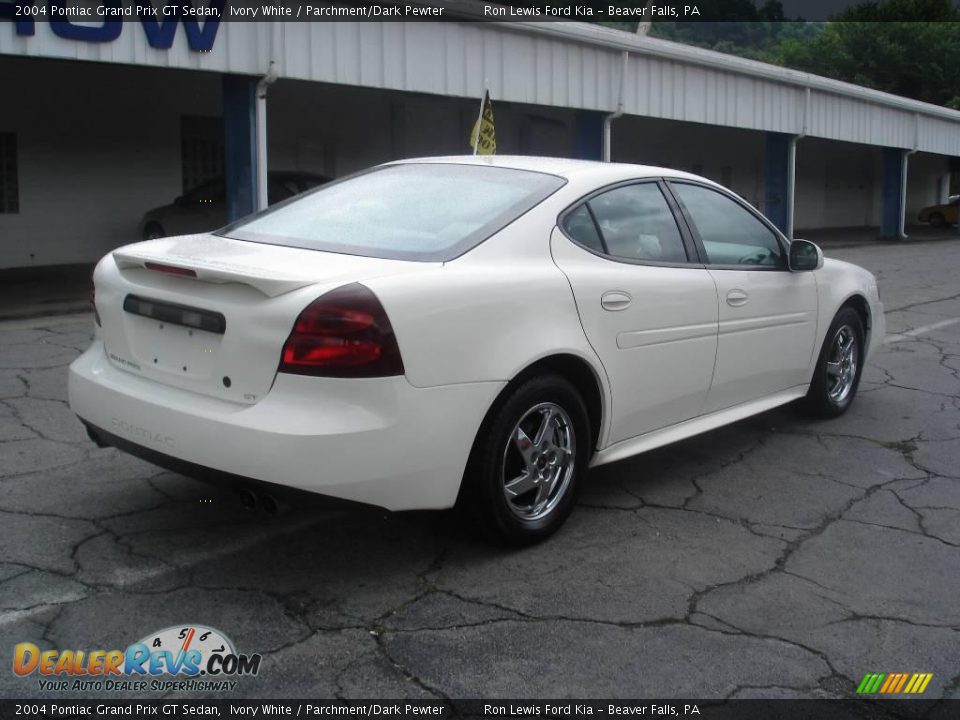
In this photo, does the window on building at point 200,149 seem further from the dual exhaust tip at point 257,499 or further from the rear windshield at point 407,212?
the dual exhaust tip at point 257,499

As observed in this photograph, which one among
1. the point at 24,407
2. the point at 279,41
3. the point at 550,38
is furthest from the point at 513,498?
the point at 550,38

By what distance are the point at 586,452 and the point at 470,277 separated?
1003mm

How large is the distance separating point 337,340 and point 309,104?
56.7 ft

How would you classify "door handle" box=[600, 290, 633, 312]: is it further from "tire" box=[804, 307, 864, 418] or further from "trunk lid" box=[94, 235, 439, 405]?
"tire" box=[804, 307, 864, 418]

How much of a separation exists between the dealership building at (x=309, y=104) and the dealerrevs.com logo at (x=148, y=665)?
28.1ft

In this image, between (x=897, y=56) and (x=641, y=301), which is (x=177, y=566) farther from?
(x=897, y=56)

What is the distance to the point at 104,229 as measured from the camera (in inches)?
680

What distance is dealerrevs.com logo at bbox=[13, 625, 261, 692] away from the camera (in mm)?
3043

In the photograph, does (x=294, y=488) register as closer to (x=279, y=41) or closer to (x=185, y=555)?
(x=185, y=555)

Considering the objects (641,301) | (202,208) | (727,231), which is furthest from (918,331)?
(202,208)

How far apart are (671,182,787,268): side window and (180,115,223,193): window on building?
565 inches

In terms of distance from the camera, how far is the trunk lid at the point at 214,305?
3.47 meters

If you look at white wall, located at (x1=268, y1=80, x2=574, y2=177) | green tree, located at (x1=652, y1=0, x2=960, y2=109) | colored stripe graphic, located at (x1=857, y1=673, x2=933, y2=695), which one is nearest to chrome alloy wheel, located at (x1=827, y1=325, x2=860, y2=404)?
colored stripe graphic, located at (x1=857, y1=673, x2=933, y2=695)

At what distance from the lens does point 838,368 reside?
21.1ft
